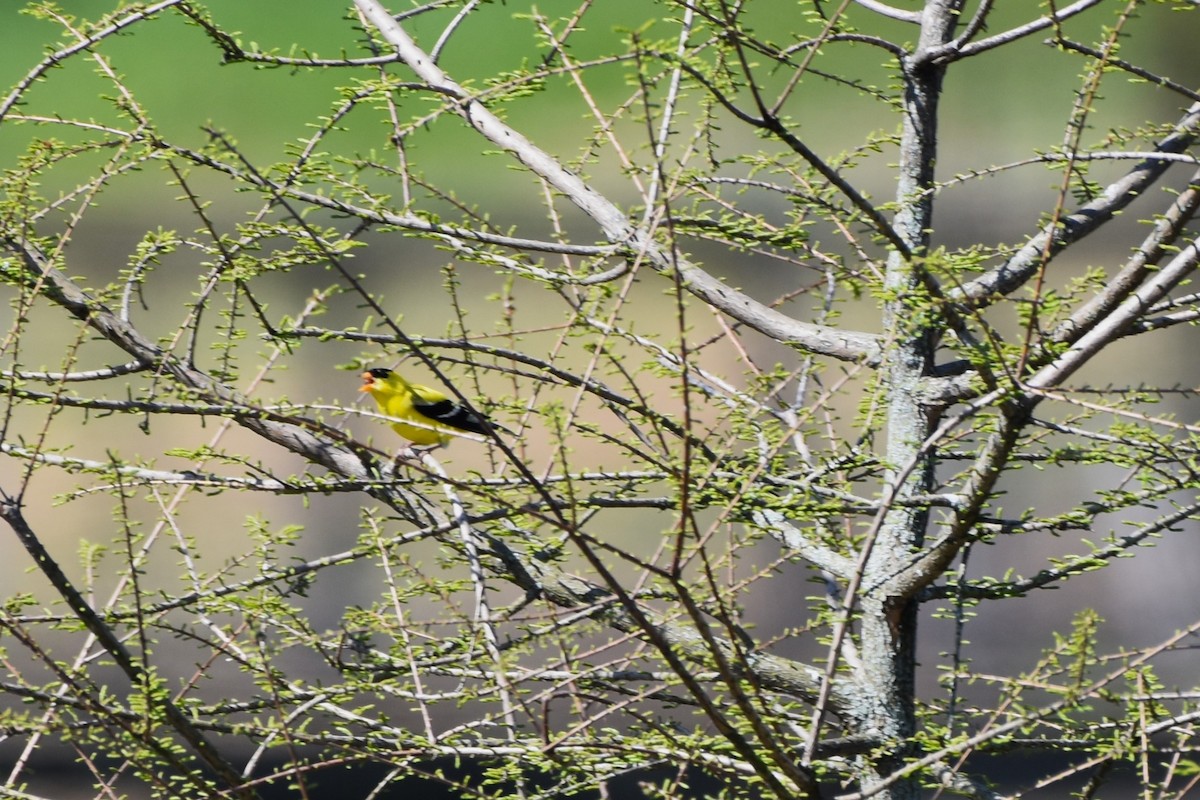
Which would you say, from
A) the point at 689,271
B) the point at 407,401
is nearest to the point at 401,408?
the point at 407,401

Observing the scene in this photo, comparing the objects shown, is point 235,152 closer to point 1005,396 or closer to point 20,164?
point 20,164

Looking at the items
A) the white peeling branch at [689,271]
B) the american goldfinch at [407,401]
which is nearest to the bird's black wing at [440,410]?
the american goldfinch at [407,401]

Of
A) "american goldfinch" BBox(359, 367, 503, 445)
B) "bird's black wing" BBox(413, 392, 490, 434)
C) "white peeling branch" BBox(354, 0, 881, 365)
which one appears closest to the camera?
"white peeling branch" BBox(354, 0, 881, 365)

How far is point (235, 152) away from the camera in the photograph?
2.21ft

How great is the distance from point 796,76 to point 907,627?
24.5 inches

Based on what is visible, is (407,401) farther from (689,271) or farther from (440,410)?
(689,271)

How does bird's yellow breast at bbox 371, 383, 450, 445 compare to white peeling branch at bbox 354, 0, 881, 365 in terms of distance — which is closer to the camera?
white peeling branch at bbox 354, 0, 881, 365

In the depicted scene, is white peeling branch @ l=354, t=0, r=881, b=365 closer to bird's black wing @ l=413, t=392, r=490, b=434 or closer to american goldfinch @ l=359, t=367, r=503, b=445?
bird's black wing @ l=413, t=392, r=490, b=434

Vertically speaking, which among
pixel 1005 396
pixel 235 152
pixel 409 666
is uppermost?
pixel 235 152

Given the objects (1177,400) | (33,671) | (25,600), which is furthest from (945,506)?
(33,671)

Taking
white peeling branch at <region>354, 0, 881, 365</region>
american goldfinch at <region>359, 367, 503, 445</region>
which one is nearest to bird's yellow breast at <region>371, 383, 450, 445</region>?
american goldfinch at <region>359, 367, 503, 445</region>

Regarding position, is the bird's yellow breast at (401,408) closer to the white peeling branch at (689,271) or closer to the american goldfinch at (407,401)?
the american goldfinch at (407,401)

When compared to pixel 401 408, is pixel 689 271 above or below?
below

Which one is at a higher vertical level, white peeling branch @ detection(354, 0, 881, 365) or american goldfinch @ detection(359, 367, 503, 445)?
american goldfinch @ detection(359, 367, 503, 445)
